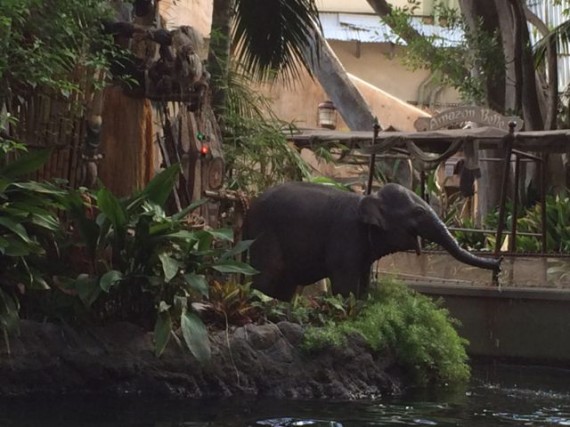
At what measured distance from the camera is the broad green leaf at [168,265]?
9211 mm

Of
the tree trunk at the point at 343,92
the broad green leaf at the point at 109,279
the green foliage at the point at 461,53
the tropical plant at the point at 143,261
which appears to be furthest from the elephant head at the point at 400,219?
the green foliage at the point at 461,53

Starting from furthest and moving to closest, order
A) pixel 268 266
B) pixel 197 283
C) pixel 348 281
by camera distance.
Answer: pixel 268 266 → pixel 348 281 → pixel 197 283

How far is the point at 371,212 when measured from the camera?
1105 centimetres

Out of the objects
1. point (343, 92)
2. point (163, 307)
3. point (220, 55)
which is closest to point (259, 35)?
point (220, 55)

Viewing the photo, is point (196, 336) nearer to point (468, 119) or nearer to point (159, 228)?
point (159, 228)

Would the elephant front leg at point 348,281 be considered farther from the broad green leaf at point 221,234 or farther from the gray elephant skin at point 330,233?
the broad green leaf at point 221,234

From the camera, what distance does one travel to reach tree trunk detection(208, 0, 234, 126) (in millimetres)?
14164

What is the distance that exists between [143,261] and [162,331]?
0.68 m

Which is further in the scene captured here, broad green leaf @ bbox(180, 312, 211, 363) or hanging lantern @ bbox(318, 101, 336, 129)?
hanging lantern @ bbox(318, 101, 336, 129)

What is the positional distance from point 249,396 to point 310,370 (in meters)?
0.60

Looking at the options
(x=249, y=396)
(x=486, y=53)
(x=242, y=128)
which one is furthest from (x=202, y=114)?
(x=486, y=53)

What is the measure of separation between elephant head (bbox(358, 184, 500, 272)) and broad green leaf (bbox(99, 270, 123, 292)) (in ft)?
A: 8.78

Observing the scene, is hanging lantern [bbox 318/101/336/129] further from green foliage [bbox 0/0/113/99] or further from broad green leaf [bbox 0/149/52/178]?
broad green leaf [bbox 0/149/52/178]

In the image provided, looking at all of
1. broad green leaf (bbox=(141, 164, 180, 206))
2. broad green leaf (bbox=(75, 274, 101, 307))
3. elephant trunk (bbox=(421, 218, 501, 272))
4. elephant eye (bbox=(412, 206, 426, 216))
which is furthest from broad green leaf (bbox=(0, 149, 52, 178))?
elephant trunk (bbox=(421, 218, 501, 272))
